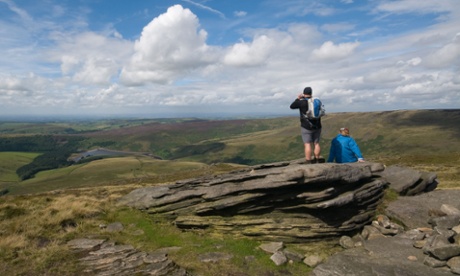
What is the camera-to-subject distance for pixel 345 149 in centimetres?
2366

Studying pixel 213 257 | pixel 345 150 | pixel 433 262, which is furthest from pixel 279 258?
pixel 345 150

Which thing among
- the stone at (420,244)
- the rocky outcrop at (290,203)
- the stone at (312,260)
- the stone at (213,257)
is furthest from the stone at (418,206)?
the stone at (213,257)

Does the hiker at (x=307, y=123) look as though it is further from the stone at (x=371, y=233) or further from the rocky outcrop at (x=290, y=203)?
the stone at (x=371, y=233)

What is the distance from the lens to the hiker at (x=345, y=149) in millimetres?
23359

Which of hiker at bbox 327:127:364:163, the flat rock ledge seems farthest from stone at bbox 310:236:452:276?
hiker at bbox 327:127:364:163

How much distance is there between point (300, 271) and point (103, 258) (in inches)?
391

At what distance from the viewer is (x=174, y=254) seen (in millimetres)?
16703

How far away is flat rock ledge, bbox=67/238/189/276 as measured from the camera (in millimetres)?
14398

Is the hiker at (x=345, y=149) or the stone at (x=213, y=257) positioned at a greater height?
the hiker at (x=345, y=149)

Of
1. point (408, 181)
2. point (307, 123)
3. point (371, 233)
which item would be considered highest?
point (307, 123)

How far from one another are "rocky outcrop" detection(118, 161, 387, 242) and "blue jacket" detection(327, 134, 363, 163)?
6.64 feet

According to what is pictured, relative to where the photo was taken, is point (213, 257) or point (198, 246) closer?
point (213, 257)

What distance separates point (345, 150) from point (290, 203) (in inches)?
291

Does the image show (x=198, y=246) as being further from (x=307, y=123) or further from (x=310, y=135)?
(x=307, y=123)
